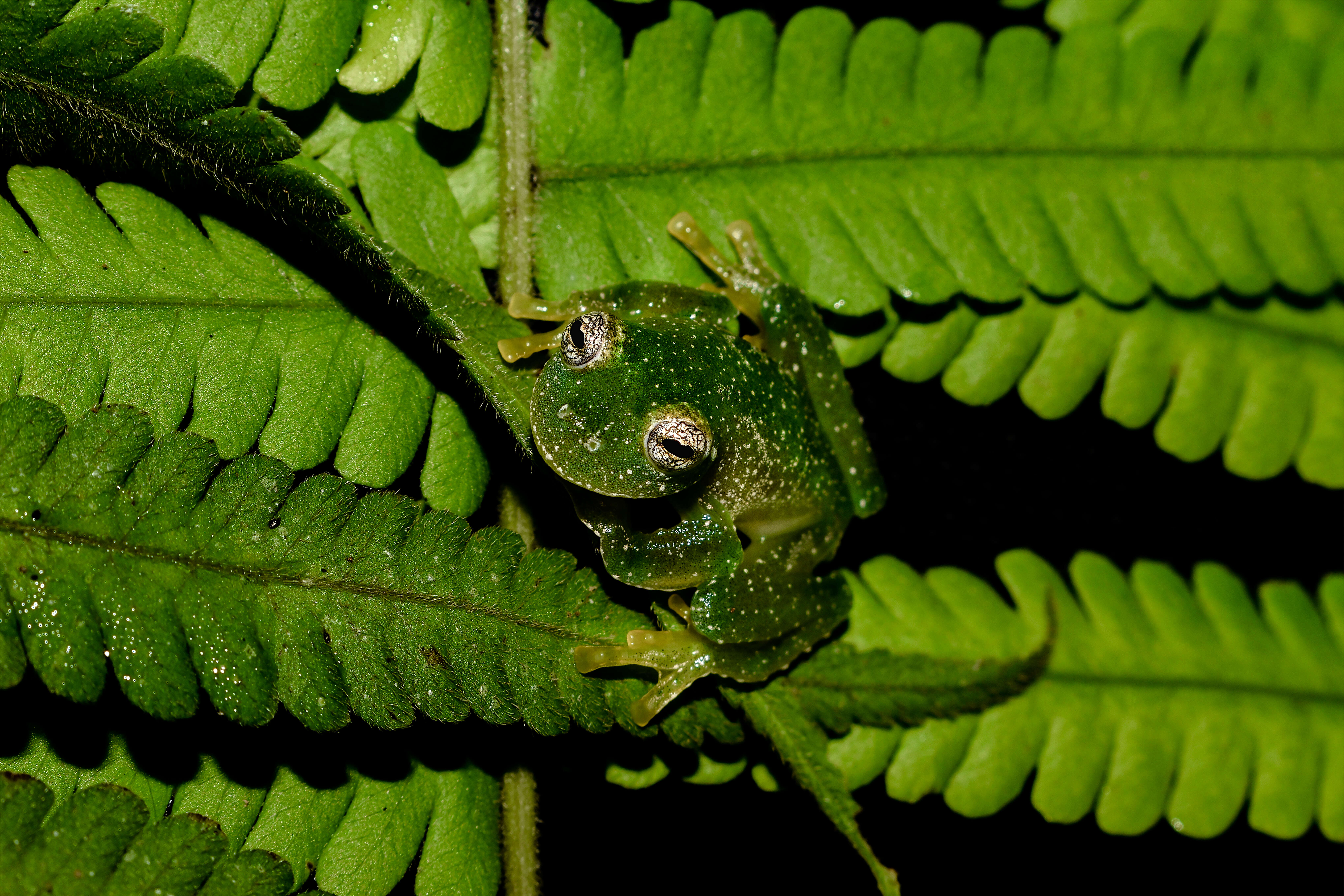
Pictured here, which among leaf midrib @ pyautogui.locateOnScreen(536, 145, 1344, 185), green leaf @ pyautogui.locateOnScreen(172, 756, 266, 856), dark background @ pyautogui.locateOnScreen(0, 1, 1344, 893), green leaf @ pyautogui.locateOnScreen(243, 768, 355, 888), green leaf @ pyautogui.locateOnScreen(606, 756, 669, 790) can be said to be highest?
leaf midrib @ pyautogui.locateOnScreen(536, 145, 1344, 185)

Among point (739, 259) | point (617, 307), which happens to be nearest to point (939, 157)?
point (739, 259)

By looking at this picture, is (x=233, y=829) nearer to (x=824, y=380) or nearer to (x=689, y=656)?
(x=689, y=656)

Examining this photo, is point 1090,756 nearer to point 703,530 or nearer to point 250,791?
point 703,530

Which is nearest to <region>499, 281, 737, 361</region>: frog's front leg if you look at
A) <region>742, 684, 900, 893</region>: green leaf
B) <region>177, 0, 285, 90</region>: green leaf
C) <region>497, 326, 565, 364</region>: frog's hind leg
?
<region>497, 326, 565, 364</region>: frog's hind leg

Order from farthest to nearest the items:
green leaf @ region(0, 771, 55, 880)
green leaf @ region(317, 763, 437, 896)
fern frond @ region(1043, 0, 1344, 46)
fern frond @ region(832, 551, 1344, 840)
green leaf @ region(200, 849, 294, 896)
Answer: fern frond @ region(1043, 0, 1344, 46) → fern frond @ region(832, 551, 1344, 840) → green leaf @ region(317, 763, 437, 896) → green leaf @ region(200, 849, 294, 896) → green leaf @ region(0, 771, 55, 880)

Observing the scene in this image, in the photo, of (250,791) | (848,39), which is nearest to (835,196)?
(848,39)

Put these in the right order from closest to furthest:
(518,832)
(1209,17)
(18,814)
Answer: (18,814)
(518,832)
(1209,17)

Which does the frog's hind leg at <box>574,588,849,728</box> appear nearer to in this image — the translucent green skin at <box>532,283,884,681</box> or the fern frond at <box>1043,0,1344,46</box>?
the translucent green skin at <box>532,283,884,681</box>
